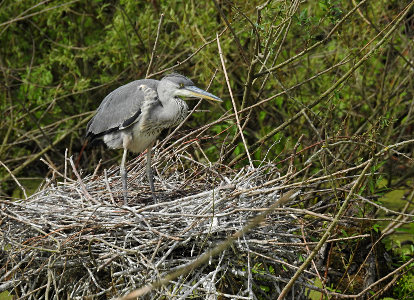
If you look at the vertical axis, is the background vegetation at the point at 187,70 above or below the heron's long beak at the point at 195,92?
below

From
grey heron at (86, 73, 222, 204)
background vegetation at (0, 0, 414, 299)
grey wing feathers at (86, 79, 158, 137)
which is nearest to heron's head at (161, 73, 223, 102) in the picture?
grey heron at (86, 73, 222, 204)

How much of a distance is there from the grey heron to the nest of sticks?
456 mm

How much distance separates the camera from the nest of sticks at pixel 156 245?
279 cm

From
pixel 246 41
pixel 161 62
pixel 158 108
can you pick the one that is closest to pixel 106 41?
pixel 161 62

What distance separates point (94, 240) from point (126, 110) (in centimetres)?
90

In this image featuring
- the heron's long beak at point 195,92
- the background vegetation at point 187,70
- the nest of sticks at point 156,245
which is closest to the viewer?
the nest of sticks at point 156,245

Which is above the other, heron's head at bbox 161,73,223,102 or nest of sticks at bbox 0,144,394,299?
heron's head at bbox 161,73,223,102

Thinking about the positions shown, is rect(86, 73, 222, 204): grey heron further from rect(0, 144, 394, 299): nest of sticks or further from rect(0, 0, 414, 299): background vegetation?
rect(0, 0, 414, 299): background vegetation

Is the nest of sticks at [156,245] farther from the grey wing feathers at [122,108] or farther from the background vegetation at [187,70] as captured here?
the background vegetation at [187,70]

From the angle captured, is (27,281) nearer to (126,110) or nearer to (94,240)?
(94,240)

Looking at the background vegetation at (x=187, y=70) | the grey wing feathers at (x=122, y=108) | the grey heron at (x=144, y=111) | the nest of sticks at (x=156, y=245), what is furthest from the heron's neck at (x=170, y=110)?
the background vegetation at (x=187, y=70)

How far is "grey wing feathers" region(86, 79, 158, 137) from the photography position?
3.60m

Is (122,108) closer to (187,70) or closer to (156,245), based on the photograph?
(156,245)

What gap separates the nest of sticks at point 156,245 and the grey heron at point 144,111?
46cm
